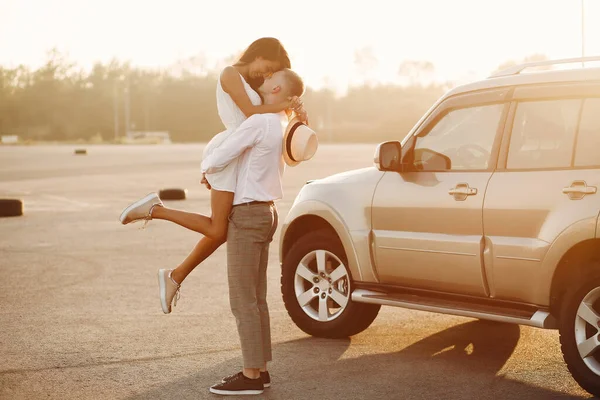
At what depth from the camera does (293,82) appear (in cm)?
600

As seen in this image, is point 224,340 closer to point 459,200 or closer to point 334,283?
point 334,283

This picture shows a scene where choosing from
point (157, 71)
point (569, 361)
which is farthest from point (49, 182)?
point (157, 71)

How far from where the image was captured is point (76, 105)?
153750 mm

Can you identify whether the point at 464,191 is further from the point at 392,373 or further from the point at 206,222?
the point at 206,222

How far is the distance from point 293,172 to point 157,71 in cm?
14151

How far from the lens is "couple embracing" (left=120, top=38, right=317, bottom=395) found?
5914 millimetres

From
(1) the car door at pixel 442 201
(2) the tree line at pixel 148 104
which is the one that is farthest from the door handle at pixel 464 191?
(2) the tree line at pixel 148 104

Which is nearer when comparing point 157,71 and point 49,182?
point 49,182

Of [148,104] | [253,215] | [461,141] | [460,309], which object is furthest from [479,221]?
[148,104]

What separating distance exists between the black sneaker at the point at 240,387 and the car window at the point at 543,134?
204cm

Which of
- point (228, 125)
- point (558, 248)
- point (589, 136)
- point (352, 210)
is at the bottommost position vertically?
point (558, 248)

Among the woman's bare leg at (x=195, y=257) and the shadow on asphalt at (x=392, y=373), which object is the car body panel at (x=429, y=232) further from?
the woman's bare leg at (x=195, y=257)

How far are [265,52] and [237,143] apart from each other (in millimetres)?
547

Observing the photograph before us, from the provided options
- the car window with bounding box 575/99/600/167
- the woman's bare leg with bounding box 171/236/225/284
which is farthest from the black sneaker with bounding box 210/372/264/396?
the car window with bounding box 575/99/600/167
